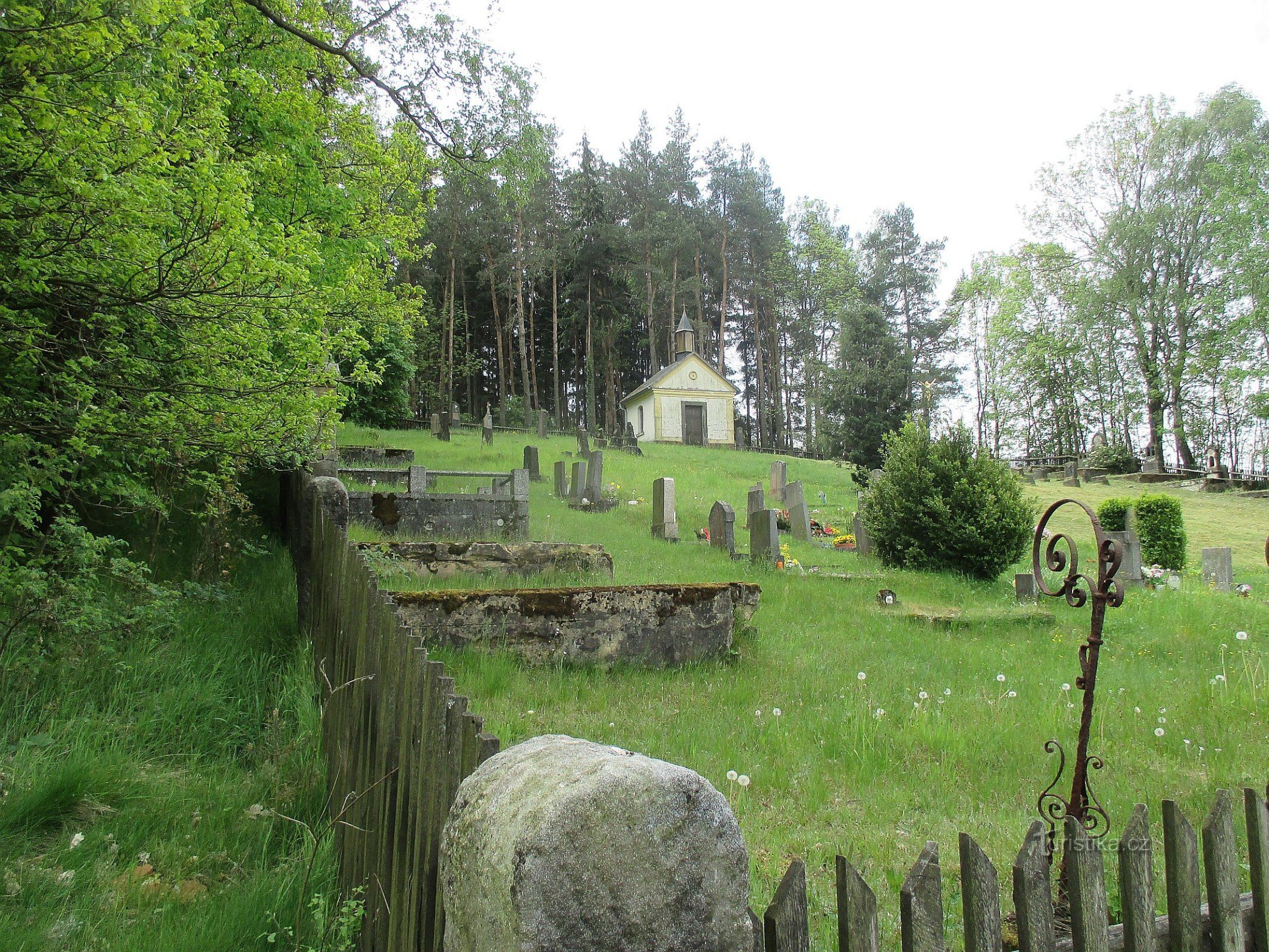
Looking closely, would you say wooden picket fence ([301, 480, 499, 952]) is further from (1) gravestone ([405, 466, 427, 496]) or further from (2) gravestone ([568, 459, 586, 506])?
(2) gravestone ([568, 459, 586, 506])

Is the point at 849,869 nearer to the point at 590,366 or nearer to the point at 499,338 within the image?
the point at 499,338

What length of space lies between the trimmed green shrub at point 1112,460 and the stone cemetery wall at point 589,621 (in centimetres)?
3413

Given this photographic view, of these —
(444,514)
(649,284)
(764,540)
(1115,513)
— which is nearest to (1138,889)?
(444,514)

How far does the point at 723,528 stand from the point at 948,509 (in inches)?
139

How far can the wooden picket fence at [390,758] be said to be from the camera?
1.94 m

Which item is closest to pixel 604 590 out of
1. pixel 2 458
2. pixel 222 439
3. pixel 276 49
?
pixel 222 439

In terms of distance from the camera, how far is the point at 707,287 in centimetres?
4831

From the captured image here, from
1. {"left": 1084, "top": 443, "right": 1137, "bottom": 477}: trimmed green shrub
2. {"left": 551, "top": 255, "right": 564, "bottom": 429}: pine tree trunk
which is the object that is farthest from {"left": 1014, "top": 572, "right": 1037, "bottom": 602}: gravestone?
{"left": 551, "top": 255, "right": 564, "bottom": 429}: pine tree trunk

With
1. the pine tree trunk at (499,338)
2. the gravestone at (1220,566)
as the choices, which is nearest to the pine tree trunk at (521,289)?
the pine tree trunk at (499,338)

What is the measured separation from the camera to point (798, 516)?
1557 cm

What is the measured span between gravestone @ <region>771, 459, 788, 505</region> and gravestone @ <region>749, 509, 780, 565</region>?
959cm

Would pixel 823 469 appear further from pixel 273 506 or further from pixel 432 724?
pixel 432 724

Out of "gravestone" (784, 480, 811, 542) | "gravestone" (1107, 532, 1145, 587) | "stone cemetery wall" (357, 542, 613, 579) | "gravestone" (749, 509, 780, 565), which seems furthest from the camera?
"gravestone" (784, 480, 811, 542)

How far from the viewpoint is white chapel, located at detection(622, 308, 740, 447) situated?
4225 cm
